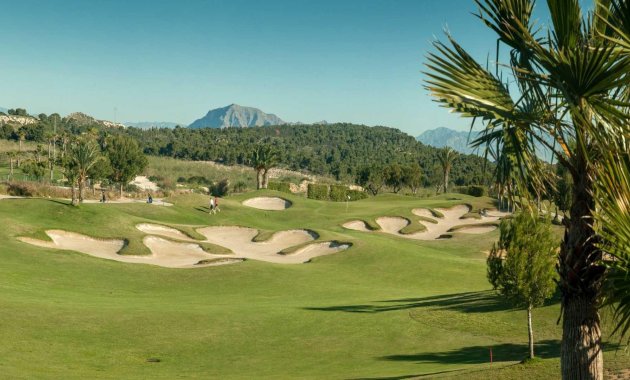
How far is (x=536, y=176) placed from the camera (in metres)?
8.41

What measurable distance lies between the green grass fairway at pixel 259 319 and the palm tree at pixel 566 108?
10626 mm

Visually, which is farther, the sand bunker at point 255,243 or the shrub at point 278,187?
the shrub at point 278,187

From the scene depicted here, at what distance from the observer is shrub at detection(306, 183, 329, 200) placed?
368ft

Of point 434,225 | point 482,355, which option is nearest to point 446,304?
point 482,355

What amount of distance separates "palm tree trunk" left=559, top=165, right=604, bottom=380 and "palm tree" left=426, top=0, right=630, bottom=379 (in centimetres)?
1

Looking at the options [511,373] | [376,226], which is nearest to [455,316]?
[511,373]

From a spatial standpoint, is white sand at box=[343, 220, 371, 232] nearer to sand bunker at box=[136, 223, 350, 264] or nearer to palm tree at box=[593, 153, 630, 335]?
sand bunker at box=[136, 223, 350, 264]

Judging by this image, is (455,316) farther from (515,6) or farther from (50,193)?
(50,193)

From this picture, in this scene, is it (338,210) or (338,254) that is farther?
(338,210)

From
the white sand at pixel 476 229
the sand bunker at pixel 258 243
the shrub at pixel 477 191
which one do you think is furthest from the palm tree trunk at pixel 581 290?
the shrub at pixel 477 191

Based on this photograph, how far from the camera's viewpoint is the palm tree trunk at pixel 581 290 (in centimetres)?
745

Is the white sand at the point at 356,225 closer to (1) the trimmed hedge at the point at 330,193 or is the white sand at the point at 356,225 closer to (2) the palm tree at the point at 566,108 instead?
(1) the trimmed hedge at the point at 330,193

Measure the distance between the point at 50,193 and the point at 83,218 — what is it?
60.5ft

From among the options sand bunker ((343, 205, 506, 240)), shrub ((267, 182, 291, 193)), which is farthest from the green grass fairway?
shrub ((267, 182, 291, 193))
